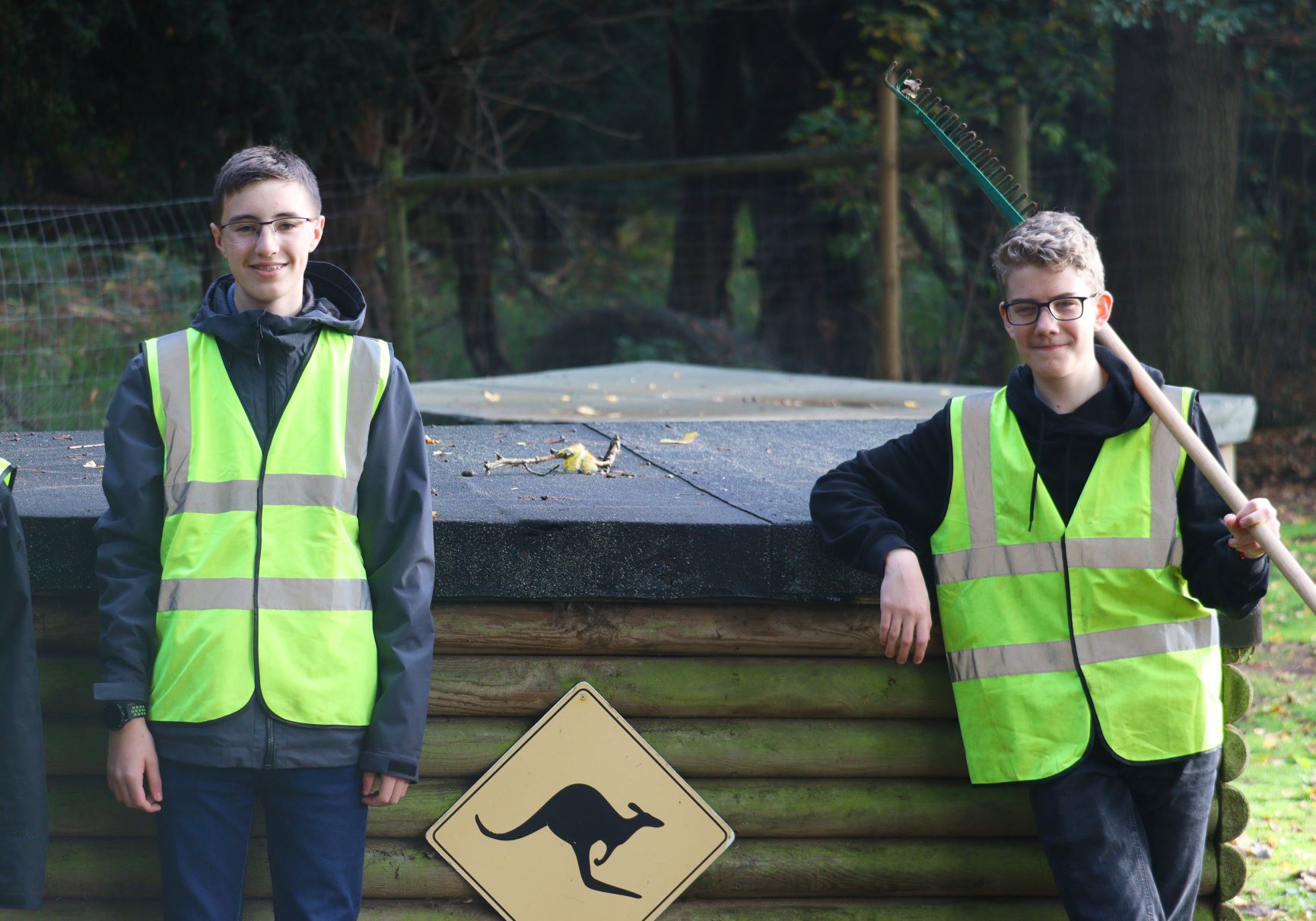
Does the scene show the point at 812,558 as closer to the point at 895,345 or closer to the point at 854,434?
the point at 854,434

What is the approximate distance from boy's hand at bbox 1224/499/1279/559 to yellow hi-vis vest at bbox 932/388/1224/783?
19cm

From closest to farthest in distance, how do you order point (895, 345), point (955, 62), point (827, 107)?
point (895, 345)
point (955, 62)
point (827, 107)

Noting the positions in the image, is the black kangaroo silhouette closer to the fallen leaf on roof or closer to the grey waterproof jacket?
the grey waterproof jacket

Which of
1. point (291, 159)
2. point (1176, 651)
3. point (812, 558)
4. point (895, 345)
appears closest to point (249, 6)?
point (895, 345)

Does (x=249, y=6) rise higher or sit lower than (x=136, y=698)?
higher

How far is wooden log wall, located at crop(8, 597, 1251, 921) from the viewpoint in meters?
3.09

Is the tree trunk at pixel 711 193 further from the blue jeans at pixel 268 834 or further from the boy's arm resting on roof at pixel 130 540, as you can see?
the blue jeans at pixel 268 834

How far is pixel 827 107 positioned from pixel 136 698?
11009mm

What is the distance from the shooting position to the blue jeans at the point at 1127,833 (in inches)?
105

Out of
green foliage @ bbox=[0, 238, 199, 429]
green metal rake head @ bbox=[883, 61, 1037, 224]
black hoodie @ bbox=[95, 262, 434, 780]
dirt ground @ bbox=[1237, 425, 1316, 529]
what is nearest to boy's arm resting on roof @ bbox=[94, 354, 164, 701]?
black hoodie @ bbox=[95, 262, 434, 780]

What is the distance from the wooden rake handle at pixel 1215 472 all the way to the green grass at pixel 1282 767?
1461mm

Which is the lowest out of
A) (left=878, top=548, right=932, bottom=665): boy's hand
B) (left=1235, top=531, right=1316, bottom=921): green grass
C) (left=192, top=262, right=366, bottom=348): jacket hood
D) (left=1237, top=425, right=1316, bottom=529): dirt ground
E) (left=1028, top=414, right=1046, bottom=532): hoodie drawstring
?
(left=1235, top=531, right=1316, bottom=921): green grass

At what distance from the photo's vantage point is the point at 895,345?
8.79 metres

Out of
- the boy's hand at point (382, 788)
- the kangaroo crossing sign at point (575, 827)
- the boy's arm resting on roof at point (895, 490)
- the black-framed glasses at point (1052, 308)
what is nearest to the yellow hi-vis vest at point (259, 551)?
the boy's hand at point (382, 788)
